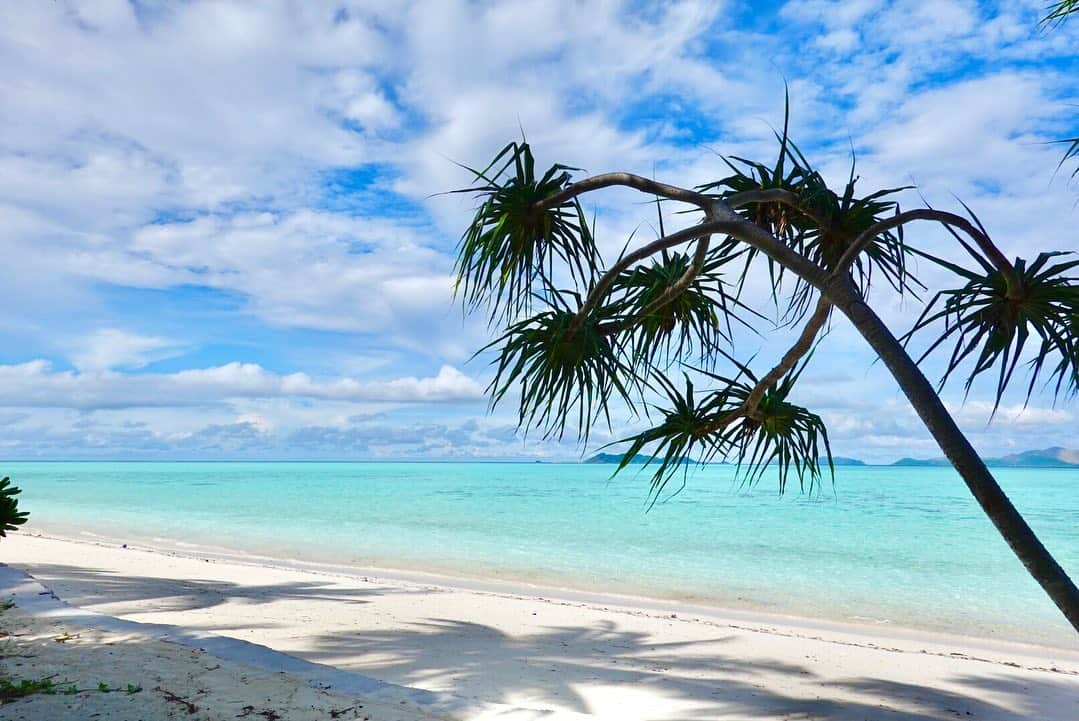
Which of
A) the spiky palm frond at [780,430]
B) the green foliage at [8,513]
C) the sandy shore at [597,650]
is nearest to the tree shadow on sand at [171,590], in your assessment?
the sandy shore at [597,650]

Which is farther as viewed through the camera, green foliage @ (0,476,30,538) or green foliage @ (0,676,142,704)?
green foliage @ (0,476,30,538)

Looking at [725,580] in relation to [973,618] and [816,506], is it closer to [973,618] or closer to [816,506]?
[973,618]

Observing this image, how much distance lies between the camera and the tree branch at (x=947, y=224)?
7.43 feet

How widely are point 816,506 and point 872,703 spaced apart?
3230 cm

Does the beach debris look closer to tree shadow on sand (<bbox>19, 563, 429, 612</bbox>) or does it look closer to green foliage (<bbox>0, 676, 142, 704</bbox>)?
green foliage (<bbox>0, 676, 142, 704</bbox>)

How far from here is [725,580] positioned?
1280 centimetres

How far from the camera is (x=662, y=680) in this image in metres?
4.91

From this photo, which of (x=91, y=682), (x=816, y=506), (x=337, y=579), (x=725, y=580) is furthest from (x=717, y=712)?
(x=816, y=506)

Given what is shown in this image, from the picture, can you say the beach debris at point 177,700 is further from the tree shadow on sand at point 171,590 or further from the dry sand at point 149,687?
the tree shadow on sand at point 171,590

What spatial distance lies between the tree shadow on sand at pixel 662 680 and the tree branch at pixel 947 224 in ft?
9.29

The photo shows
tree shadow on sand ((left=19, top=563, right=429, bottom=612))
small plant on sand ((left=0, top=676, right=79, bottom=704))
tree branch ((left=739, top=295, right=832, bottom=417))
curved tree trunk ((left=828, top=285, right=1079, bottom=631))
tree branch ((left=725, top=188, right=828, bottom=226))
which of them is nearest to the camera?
curved tree trunk ((left=828, top=285, right=1079, bottom=631))

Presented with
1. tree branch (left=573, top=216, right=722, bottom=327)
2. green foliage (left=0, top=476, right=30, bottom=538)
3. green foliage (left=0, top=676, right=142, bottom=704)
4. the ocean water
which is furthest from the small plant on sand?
the ocean water

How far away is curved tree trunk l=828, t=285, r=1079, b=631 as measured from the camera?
1.98 meters

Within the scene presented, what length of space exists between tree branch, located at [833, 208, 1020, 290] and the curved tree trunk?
0.46ft
